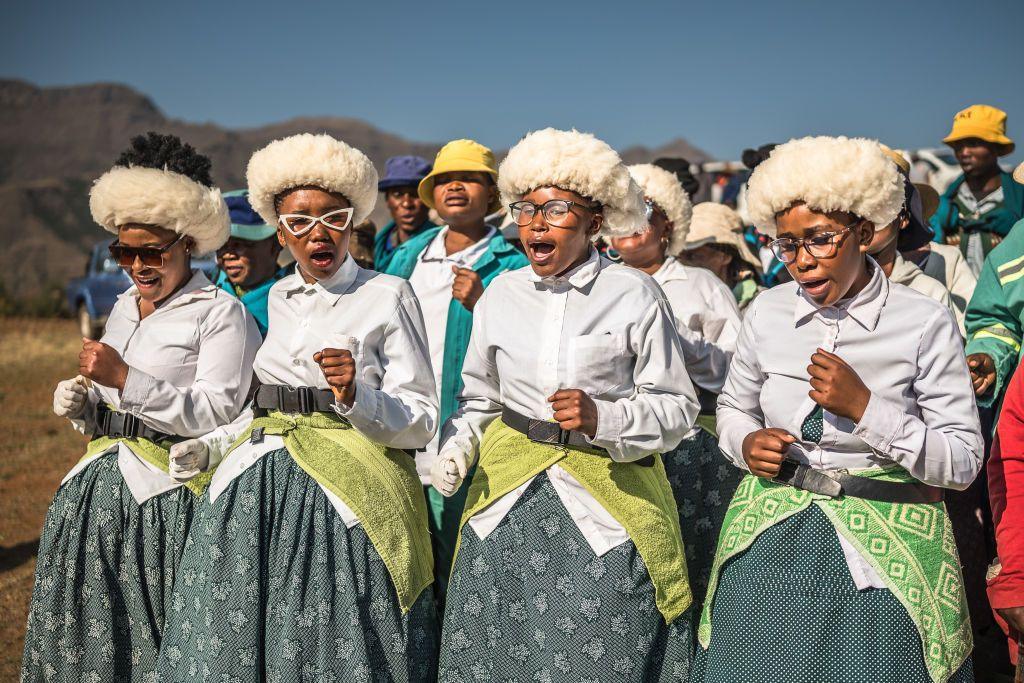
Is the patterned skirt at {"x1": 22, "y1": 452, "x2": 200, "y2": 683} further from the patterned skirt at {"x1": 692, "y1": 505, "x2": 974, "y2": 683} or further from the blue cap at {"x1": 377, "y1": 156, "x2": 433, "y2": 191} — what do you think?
the blue cap at {"x1": 377, "y1": 156, "x2": 433, "y2": 191}

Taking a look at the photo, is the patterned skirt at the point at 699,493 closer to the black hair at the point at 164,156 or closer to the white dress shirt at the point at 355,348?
the white dress shirt at the point at 355,348

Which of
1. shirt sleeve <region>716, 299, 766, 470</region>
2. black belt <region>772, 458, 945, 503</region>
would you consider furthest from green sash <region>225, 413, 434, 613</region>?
black belt <region>772, 458, 945, 503</region>

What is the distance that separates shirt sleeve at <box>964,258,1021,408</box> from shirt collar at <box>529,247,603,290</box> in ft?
4.93

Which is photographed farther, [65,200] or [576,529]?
[65,200]

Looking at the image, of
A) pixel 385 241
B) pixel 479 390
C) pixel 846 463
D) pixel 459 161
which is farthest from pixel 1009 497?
pixel 385 241

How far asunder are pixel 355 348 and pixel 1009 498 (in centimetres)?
217

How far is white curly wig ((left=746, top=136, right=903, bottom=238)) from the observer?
2.87 meters

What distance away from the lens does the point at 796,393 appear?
2982 millimetres

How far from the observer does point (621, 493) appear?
3.25 metres

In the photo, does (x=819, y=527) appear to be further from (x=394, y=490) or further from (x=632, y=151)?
(x=632, y=151)

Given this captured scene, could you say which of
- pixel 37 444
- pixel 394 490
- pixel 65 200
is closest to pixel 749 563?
pixel 394 490

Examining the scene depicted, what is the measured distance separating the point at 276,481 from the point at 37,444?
848cm

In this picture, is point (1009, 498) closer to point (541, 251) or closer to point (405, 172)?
point (541, 251)

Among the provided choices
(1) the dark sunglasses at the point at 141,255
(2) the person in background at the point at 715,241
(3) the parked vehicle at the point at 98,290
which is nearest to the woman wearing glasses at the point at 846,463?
(1) the dark sunglasses at the point at 141,255
